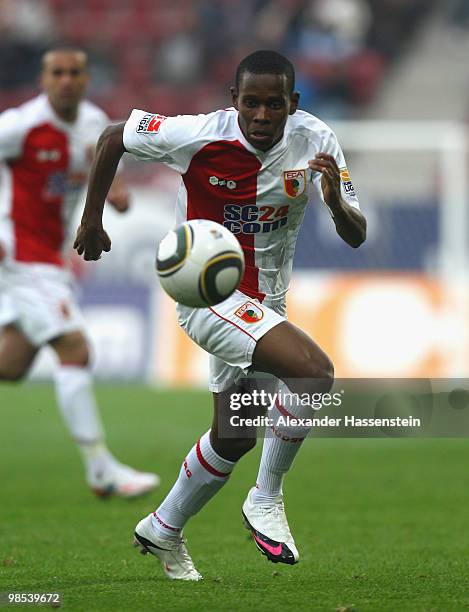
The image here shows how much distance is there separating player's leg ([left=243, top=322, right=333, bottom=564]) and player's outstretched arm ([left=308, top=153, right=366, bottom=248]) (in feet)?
1.49

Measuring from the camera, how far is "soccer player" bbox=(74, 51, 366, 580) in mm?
5031

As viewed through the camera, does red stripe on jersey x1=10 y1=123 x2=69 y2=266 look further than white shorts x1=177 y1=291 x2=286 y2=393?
Yes

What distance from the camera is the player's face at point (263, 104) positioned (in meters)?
4.96

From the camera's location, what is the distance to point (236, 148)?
523cm

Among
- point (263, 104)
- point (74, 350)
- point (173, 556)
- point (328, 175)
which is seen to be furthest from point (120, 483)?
point (328, 175)

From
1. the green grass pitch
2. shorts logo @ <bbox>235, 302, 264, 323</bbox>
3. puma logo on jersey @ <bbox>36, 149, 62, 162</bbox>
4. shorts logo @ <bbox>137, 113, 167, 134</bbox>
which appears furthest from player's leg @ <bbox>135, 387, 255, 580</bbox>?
puma logo on jersey @ <bbox>36, 149, 62, 162</bbox>

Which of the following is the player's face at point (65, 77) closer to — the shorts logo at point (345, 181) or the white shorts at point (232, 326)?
the white shorts at point (232, 326)

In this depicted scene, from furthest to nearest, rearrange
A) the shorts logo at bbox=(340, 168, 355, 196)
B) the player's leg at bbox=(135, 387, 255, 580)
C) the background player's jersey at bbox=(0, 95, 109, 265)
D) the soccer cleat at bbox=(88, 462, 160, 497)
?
the background player's jersey at bbox=(0, 95, 109, 265) < the soccer cleat at bbox=(88, 462, 160, 497) < the player's leg at bbox=(135, 387, 255, 580) < the shorts logo at bbox=(340, 168, 355, 196)

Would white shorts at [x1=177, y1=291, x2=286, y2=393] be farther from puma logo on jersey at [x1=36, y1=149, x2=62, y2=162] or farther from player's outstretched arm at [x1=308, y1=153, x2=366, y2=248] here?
puma logo on jersey at [x1=36, y1=149, x2=62, y2=162]

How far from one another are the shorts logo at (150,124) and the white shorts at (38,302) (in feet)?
10.8

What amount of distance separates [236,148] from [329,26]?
56.9ft

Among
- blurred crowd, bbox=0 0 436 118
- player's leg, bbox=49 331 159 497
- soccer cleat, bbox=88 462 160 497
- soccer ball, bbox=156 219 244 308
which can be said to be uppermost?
blurred crowd, bbox=0 0 436 118

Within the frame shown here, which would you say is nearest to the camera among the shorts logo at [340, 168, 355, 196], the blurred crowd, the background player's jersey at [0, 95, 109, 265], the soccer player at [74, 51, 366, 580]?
the soccer player at [74, 51, 366, 580]

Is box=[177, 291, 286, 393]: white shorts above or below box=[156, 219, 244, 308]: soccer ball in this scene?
below
